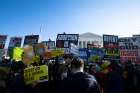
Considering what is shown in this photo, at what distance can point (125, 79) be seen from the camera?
11148 mm

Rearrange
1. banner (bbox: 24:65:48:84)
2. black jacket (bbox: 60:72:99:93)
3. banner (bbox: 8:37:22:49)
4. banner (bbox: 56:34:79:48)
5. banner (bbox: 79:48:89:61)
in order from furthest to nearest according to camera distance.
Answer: banner (bbox: 8:37:22:49), banner (bbox: 79:48:89:61), banner (bbox: 56:34:79:48), banner (bbox: 24:65:48:84), black jacket (bbox: 60:72:99:93)

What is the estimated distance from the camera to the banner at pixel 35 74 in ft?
23.6

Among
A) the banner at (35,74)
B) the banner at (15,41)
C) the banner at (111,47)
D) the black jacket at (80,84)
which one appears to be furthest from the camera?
the banner at (15,41)

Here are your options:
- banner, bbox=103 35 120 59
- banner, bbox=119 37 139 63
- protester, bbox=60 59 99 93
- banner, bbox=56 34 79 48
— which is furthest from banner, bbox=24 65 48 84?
banner, bbox=119 37 139 63

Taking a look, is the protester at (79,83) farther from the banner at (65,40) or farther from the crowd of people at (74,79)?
the banner at (65,40)

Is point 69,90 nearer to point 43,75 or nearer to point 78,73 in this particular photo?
point 78,73

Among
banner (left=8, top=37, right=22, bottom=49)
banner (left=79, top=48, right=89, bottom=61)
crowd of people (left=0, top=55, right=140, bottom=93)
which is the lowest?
crowd of people (left=0, top=55, right=140, bottom=93)

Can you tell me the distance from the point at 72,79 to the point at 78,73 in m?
0.14

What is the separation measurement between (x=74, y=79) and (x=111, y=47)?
14831 mm

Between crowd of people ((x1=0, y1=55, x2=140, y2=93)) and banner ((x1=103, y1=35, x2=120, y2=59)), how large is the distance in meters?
8.70

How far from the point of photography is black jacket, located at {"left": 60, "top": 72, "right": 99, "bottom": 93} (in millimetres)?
5676

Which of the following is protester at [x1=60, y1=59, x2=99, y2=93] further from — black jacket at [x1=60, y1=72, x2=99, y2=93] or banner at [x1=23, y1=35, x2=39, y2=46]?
banner at [x1=23, y1=35, x2=39, y2=46]

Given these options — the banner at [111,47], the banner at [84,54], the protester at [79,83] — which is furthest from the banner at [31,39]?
the protester at [79,83]

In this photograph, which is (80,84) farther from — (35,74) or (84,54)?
(84,54)
